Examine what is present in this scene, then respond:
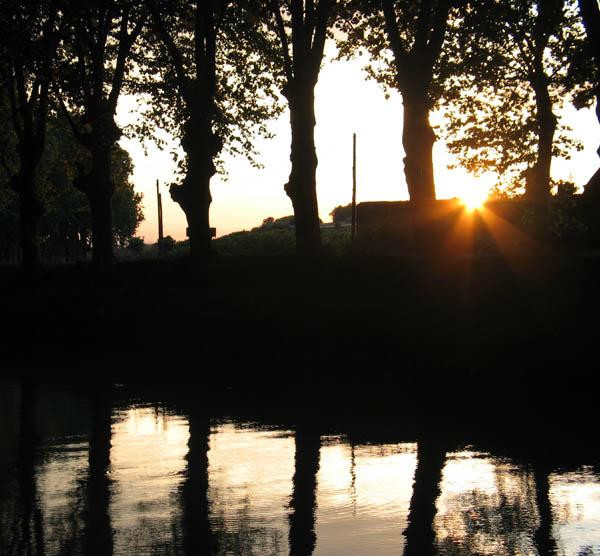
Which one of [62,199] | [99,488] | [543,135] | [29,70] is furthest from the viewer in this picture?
[62,199]

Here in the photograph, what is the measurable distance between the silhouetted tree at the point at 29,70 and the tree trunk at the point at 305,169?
324 inches

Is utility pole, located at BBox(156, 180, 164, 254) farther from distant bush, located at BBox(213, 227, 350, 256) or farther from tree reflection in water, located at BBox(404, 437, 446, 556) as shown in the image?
tree reflection in water, located at BBox(404, 437, 446, 556)

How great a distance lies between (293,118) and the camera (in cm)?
2709

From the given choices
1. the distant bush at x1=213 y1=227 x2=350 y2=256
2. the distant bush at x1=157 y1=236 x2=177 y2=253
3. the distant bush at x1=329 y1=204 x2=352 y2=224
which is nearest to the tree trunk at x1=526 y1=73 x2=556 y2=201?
the distant bush at x1=213 y1=227 x2=350 y2=256

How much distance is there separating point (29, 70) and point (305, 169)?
395 inches

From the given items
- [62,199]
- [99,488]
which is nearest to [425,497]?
[99,488]

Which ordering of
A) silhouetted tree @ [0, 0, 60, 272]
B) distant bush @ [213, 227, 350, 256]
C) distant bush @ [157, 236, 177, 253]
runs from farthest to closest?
distant bush @ [157, 236, 177, 253]
distant bush @ [213, 227, 350, 256]
silhouetted tree @ [0, 0, 60, 272]

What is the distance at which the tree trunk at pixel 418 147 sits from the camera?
2506 cm

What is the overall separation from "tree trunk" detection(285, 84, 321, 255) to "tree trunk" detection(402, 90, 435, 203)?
2.51m

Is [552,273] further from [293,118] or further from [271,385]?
[293,118]

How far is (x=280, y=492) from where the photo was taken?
809 centimetres

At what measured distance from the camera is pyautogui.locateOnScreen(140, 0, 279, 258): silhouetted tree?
93.2 feet

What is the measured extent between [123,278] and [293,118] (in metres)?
7.03

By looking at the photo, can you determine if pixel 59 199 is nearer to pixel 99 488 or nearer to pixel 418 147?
pixel 418 147
